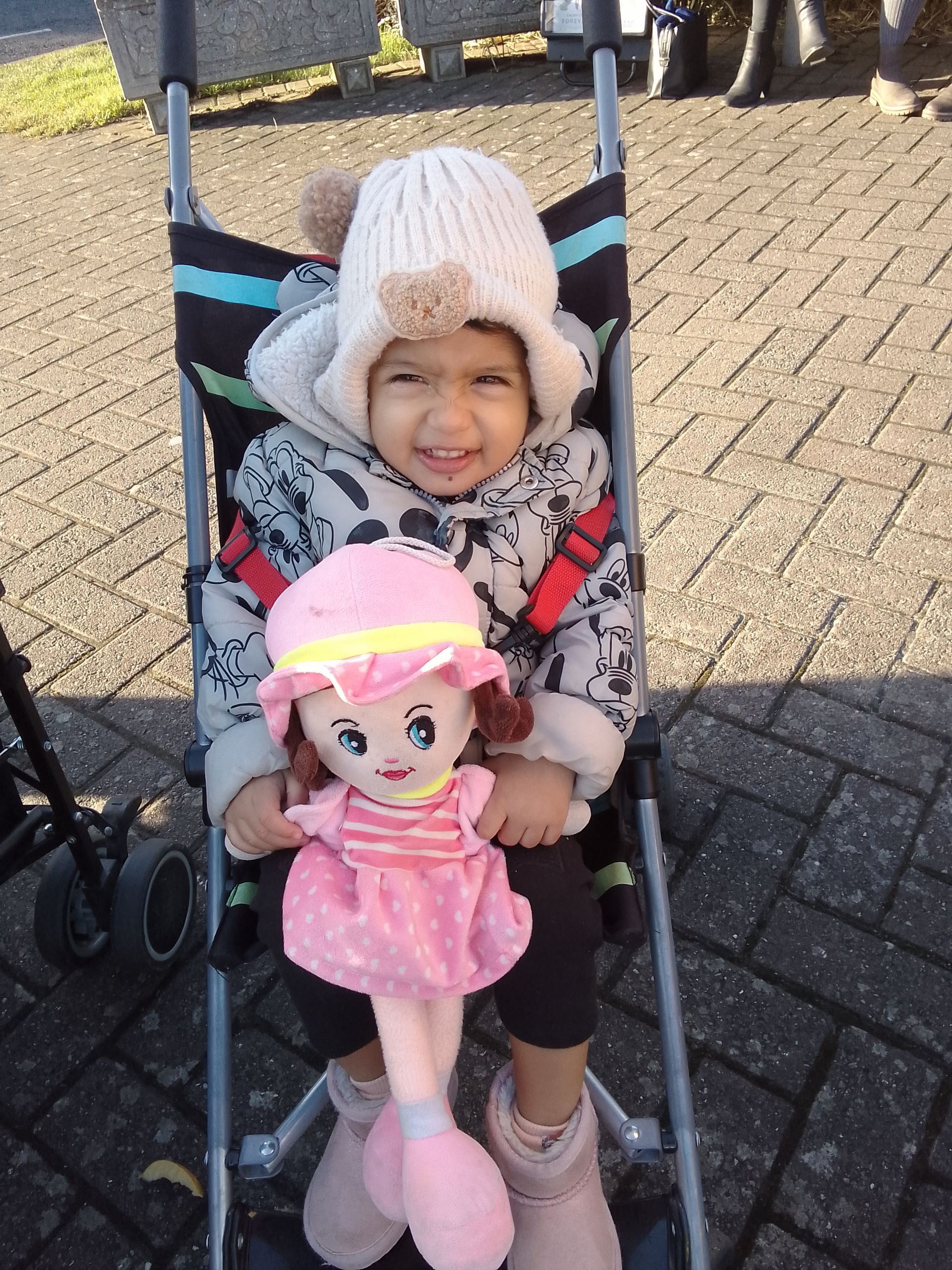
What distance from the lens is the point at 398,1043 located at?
1.42 metres

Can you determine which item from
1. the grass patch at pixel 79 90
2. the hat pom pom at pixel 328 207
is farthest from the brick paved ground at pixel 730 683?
the grass patch at pixel 79 90

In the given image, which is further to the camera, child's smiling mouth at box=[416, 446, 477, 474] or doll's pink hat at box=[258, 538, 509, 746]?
child's smiling mouth at box=[416, 446, 477, 474]

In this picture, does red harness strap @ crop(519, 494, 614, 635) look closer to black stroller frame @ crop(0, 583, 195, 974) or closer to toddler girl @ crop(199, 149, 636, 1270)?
toddler girl @ crop(199, 149, 636, 1270)

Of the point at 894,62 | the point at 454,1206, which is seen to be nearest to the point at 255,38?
the point at 894,62

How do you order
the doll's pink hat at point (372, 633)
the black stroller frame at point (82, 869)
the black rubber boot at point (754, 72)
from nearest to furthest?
the doll's pink hat at point (372, 633) → the black stroller frame at point (82, 869) → the black rubber boot at point (754, 72)

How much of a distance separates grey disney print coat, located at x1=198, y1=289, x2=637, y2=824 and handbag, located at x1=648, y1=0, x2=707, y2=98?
18.2ft

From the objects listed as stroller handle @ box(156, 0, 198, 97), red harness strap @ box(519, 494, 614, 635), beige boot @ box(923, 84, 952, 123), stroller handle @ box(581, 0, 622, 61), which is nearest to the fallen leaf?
red harness strap @ box(519, 494, 614, 635)

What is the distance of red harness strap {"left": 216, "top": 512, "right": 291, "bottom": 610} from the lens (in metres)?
1.71

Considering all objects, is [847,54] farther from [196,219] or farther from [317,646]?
[317,646]

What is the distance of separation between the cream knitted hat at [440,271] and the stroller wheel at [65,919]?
118cm

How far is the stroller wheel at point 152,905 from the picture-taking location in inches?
84.0

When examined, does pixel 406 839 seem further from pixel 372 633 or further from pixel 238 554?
pixel 238 554

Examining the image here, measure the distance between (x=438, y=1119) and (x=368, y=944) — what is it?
260 mm

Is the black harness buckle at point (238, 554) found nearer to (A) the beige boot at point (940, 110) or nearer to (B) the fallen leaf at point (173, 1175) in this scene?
(B) the fallen leaf at point (173, 1175)
